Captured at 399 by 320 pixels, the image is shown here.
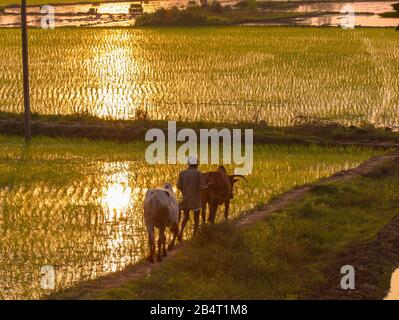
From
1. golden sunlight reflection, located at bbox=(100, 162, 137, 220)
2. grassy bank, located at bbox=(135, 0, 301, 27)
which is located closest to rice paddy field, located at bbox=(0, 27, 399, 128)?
grassy bank, located at bbox=(135, 0, 301, 27)

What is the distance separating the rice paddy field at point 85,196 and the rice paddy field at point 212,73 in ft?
10.2

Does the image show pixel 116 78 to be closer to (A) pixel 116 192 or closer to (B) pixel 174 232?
(A) pixel 116 192

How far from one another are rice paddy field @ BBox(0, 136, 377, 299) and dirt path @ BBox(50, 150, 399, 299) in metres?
0.33

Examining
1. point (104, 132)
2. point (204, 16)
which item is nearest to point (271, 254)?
point (104, 132)

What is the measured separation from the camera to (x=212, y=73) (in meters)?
27.6

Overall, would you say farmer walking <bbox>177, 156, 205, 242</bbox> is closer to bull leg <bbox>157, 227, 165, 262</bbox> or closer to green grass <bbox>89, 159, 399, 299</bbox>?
green grass <bbox>89, 159, 399, 299</bbox>

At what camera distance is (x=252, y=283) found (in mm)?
9750

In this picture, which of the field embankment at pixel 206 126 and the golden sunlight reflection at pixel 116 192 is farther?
the field embankment at pixel 206 126

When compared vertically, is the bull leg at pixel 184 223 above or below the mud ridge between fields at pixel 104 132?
above

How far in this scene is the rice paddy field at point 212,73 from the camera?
72.6 ft

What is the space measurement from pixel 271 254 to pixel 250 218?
74.8 inches

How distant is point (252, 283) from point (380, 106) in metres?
13.4

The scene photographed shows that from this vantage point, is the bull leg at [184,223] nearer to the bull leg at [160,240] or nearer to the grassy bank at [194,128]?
the bull leg at [160,240]

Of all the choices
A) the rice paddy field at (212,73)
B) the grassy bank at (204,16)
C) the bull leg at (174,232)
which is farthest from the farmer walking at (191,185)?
the grassy bank at (204,16)
